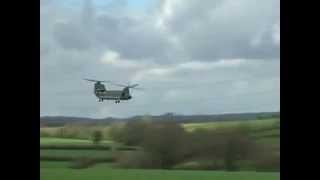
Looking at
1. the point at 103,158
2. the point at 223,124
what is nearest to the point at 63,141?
the point at 103,158

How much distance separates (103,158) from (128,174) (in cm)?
7

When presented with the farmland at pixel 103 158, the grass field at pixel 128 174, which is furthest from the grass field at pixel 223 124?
the grass field at pixel 128 174

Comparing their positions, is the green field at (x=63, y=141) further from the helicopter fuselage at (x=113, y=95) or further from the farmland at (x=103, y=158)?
the helicopter fuselage at (x=113, y=95)

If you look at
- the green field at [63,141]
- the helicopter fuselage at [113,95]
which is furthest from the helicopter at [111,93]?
the green field at [63,141]

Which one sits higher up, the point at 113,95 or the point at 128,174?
the point at 113,95

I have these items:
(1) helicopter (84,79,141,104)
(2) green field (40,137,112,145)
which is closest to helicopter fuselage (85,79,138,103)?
(1) helicopter (84,79,141,104)

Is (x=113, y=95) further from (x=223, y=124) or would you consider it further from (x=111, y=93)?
(x=223, y=124)

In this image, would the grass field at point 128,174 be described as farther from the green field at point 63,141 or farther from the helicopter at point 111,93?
the helicopter at point 111,93

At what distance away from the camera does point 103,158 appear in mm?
1039

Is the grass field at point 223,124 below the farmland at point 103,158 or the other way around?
the other way around

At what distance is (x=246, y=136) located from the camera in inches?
40.6

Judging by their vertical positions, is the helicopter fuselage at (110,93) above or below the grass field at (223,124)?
above

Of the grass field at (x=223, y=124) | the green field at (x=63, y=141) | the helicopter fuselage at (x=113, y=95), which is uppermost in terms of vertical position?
the helicopter fuselage at (x=113, y=95)

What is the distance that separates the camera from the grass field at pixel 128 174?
39.7 inches
